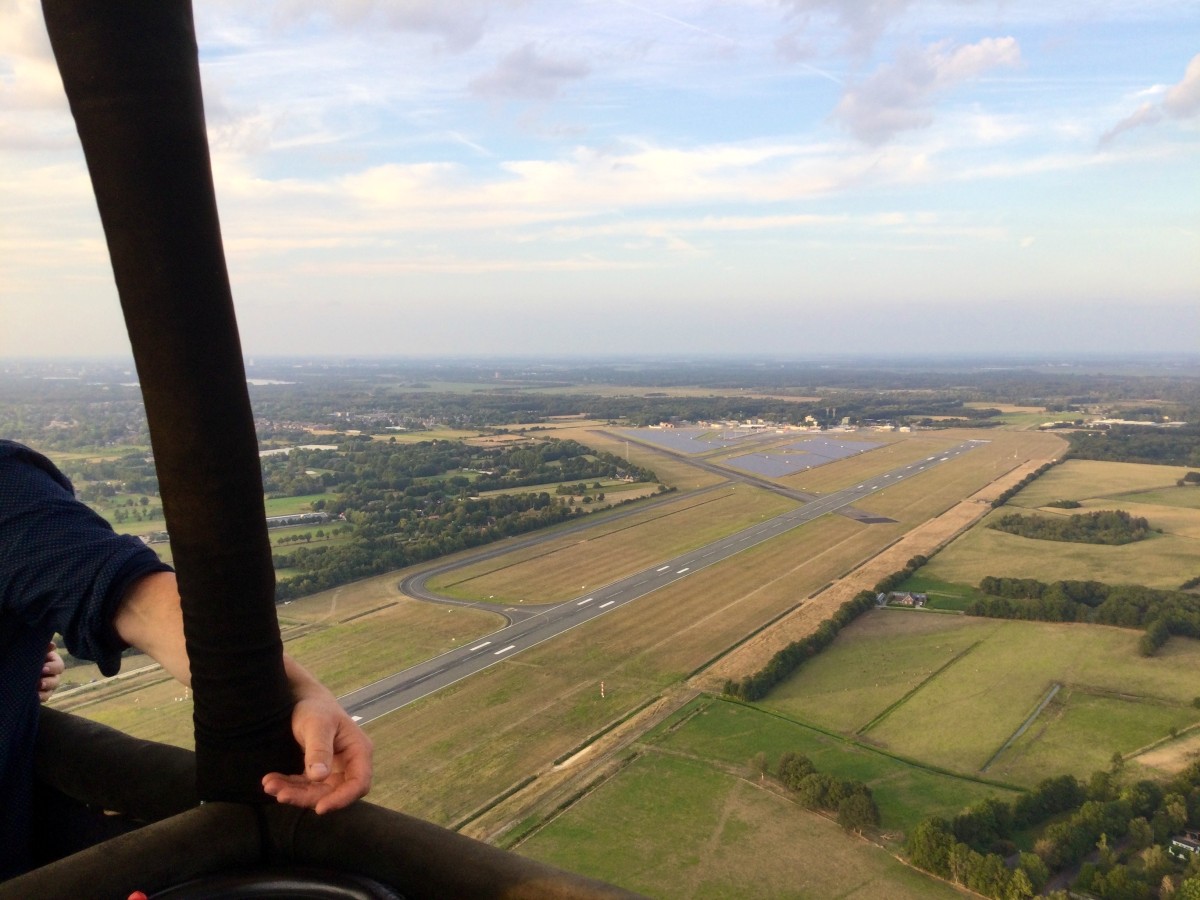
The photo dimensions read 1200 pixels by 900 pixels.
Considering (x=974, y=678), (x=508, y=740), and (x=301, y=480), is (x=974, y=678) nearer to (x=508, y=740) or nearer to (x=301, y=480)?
(x=508, y=740)

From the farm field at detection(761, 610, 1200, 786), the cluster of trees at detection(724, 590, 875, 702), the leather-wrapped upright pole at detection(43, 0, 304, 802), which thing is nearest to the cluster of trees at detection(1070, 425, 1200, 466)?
the farm field at detection(761, 610, 1200, 786)

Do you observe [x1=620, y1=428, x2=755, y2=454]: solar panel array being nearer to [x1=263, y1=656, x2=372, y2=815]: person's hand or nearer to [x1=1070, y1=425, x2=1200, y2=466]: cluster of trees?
[x1=1070, y1=425, x2=1200, y2=466]: cluster of trees

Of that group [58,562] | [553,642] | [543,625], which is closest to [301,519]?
[543,625]

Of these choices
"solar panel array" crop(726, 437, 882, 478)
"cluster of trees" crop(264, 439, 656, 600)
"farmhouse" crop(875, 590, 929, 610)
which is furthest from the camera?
"solar panel array" crop(726, 437, 882, 478)

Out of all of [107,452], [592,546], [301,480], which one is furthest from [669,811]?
[301,480]

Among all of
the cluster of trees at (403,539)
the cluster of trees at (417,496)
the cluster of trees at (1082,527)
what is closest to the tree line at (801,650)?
the cluster of trees at (1082,527)
